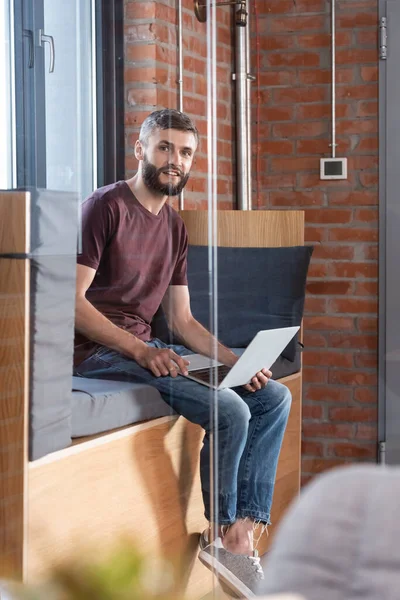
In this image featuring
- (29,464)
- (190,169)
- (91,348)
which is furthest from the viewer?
(190,169)

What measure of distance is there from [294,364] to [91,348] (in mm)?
Result: 674

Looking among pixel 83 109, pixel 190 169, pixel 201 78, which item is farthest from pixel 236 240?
pixel 83 109

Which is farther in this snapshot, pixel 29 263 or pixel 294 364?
pixel 294 364

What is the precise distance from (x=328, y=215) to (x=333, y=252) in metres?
0.10

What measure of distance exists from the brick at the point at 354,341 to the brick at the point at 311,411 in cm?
18

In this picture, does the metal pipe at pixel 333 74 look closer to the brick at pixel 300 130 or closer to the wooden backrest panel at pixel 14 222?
the brick at pixel 300 130

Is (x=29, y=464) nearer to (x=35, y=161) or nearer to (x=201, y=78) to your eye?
(x=35, y=161)

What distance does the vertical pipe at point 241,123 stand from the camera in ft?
7.89

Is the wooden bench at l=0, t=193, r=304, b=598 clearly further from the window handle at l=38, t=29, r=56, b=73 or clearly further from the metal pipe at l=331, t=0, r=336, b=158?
the metal pipe at l=331, t=0, r=336, b=158

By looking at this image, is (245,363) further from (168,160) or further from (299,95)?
(299,95)

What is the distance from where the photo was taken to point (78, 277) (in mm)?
2010

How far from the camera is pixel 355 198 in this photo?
2.45 meters

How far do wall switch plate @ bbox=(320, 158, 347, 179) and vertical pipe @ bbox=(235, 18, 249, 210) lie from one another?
0.22 m

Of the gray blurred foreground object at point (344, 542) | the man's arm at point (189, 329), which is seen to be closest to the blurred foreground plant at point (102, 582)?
the gray blurred foreground object at point (344, 542)
